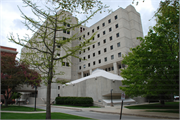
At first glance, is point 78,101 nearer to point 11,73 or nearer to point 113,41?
point 11,73

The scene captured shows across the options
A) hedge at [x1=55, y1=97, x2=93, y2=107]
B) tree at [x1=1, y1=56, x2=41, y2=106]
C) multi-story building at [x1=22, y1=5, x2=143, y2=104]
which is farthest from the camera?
multi-story building at [x1=22, y1=5, x2=143, y2=104]

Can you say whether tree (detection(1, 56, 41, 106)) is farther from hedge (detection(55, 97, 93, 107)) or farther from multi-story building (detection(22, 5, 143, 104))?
multi-story building (detection(22, 5, 143, 104))

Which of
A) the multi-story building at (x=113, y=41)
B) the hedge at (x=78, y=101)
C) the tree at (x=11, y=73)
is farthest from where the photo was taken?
the multi-story building at (x=113, y=41)

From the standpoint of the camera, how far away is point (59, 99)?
26.9m

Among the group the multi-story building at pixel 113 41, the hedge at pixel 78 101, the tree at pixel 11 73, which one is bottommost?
the hedge at pixel 78 101

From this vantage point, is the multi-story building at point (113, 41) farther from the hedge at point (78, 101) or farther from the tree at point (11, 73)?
the tree at point (11, 73)

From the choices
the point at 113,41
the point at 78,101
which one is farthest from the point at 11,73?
the point at 113,41

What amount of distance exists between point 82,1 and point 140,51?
905 cm

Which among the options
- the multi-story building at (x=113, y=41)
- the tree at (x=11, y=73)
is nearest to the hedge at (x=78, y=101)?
the tree at (x=11, y=73)

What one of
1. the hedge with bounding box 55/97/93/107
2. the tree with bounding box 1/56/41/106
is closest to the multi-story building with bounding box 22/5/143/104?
the hedge with bounding box 55/97/93/107

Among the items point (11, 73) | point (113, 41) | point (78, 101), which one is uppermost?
point (113, 41)

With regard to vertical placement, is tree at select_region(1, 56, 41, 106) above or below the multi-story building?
below

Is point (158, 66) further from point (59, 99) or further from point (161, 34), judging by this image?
point (59, 99)

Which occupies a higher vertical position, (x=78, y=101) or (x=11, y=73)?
(x=11, y=73)
